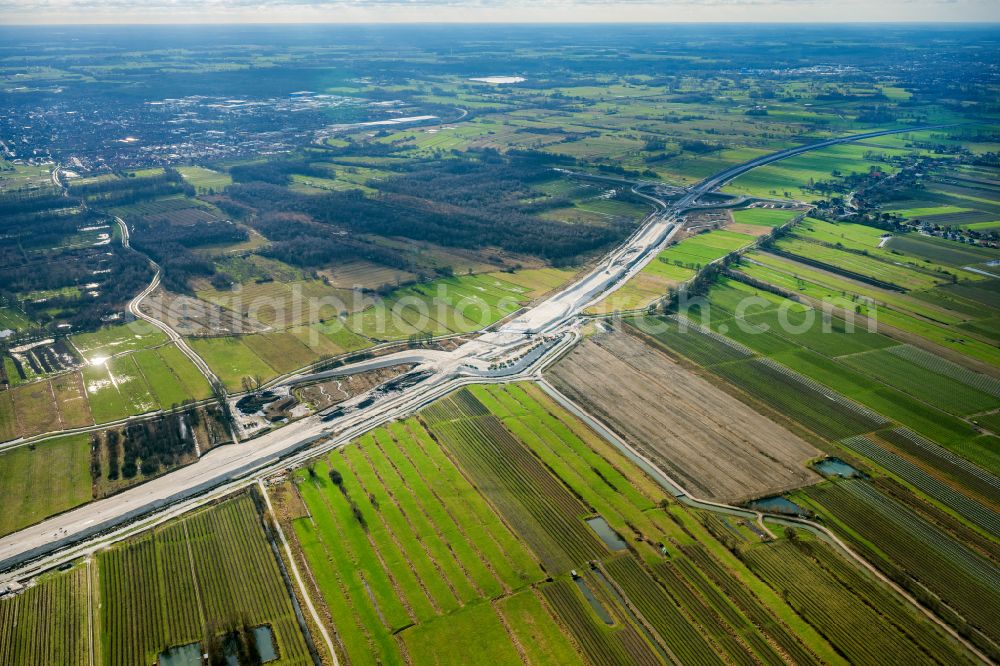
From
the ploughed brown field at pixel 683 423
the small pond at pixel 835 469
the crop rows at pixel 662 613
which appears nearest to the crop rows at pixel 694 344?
the ploughed brown field at pixel 683 423

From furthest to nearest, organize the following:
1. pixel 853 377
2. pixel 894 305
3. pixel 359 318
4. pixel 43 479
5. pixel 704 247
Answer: pixel 704 247
pixel 894 305
pixel 359 318
pixel 853 377
pixel 43 479

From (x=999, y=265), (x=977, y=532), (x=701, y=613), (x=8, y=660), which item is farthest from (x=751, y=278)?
(x=8, y=660)

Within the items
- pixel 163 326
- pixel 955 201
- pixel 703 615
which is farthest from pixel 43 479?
pixel 955 201

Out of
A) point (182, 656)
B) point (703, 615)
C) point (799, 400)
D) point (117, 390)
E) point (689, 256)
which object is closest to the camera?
point (182, 656)

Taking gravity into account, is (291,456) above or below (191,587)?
above

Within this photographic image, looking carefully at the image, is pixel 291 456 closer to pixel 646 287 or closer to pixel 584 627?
pixel 584 627

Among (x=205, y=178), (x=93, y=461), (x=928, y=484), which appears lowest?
(x=928, y=484)

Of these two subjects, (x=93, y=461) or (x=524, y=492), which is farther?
(x=93, y=461)
